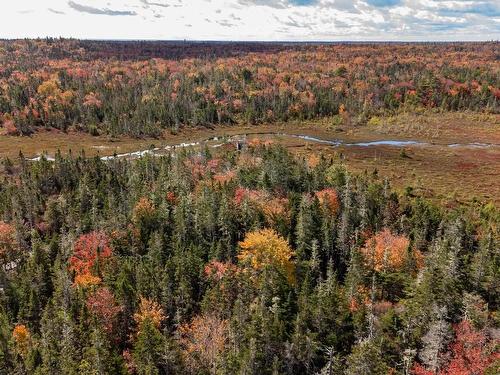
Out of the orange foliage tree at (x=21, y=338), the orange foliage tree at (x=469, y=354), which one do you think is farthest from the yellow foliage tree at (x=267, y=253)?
the orange foliage tree at (x=21, y=338)

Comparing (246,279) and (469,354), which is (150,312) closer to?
(246,279)

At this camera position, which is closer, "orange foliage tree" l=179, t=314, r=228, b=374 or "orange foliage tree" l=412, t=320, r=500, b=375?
"orange foliage tree" l=412, t=320, r=500, b=375

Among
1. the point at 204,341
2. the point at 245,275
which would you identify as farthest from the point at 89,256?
the point at 204,341

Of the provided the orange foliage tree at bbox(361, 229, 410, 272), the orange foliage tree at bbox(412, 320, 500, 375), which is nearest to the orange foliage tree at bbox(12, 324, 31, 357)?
the orange foliage tree at bbox(412, 320, 500, 375)

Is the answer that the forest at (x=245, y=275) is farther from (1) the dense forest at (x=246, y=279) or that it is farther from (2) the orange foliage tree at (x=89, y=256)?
(2) the orange foliage tree at (x=89, y=256)

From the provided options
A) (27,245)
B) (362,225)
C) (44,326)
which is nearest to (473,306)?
(362,225)

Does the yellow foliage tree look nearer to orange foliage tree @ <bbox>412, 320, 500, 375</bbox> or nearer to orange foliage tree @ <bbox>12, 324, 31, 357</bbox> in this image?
orange foliage tree @ <bbox>412, 320, 500, 375</bbox>

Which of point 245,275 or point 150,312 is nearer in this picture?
point 150,312
